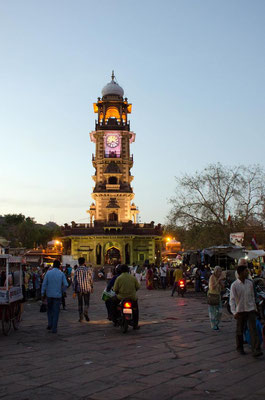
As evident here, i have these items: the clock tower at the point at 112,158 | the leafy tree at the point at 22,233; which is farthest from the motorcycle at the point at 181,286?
the leafy tree at the point at 22,233

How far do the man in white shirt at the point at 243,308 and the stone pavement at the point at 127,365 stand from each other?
0.26 metres

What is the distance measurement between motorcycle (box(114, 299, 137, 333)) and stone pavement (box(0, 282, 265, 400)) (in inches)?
9.2

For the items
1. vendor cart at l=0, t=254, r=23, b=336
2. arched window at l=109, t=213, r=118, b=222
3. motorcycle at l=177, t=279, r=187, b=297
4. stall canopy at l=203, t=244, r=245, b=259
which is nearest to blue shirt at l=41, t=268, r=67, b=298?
vendor cart at l=0, t=254, r=23, b=336

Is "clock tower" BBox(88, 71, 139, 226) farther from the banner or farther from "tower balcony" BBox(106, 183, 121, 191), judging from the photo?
the banner

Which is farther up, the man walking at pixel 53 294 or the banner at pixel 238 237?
the banner at pixel 238 237

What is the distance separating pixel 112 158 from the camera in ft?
185

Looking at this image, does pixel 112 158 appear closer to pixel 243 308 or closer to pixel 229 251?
pixel 229 251

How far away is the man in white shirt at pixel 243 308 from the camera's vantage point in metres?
6.86

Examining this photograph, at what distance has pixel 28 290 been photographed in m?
18.8

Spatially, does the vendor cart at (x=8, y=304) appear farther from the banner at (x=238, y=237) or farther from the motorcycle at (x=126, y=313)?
the banner at (x=238, y=237)

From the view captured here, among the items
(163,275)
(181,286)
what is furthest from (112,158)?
(181,286)

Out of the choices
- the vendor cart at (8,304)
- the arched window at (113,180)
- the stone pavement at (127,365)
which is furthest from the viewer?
the arched window at (113,180)

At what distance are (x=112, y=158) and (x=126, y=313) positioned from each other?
47.5 meters

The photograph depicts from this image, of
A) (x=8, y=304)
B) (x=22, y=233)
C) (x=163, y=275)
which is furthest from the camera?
(x=22, y=233)
